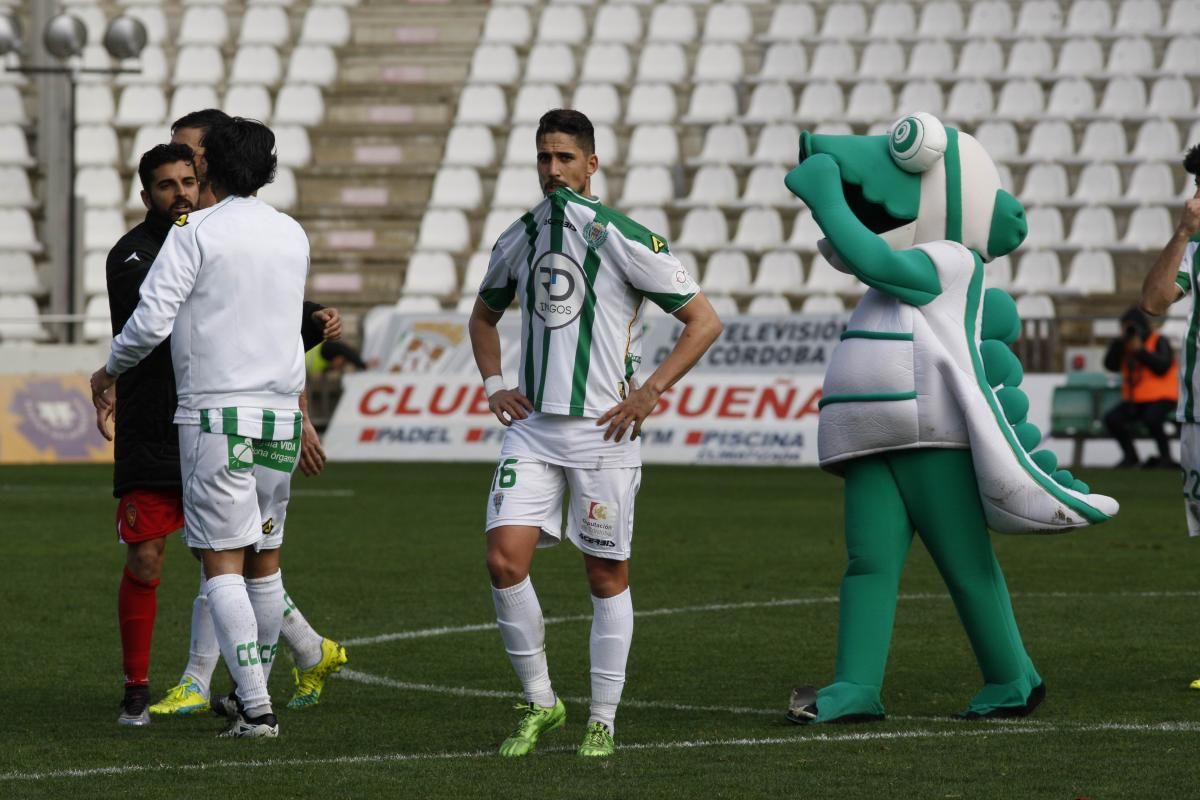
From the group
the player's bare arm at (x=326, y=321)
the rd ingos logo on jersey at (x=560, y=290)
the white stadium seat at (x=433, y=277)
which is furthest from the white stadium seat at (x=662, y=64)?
the rd ingos logo on jersey at (x=560, y=290)

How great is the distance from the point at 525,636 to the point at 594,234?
113cm

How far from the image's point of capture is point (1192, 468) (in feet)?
23.4

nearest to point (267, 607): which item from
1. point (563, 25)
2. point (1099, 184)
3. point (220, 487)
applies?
point (220, 487)

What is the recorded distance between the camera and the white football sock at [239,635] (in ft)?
19.6

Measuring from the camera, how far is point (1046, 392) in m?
20.5

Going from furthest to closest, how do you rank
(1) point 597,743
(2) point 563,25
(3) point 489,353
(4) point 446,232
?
(2) point 563,25, (4) point 446,232, (3) point 489,353, (1) point 597,743

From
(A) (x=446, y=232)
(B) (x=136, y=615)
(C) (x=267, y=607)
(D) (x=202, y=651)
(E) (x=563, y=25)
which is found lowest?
(D) (x=202, y=651)

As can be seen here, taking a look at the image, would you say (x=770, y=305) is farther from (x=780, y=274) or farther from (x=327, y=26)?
(x=327, y=26)

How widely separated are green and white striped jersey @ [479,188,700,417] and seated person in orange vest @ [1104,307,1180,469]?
14374 millimetres

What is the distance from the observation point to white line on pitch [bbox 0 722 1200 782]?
557cm

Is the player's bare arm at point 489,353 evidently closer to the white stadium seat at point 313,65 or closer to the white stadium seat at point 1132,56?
the white stadium seat at point 1132,56

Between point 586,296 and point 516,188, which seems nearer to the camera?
point 586,296

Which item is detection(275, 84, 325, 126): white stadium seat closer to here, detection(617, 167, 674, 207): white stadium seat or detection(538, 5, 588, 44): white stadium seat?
detection(538, 5, 588, 44): white stadium seat

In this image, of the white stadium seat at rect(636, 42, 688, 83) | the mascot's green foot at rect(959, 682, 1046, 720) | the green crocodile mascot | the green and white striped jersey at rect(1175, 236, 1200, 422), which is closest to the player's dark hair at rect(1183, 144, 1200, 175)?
the green and white striped jersey at rect(1175, 236, 1200, 422)
